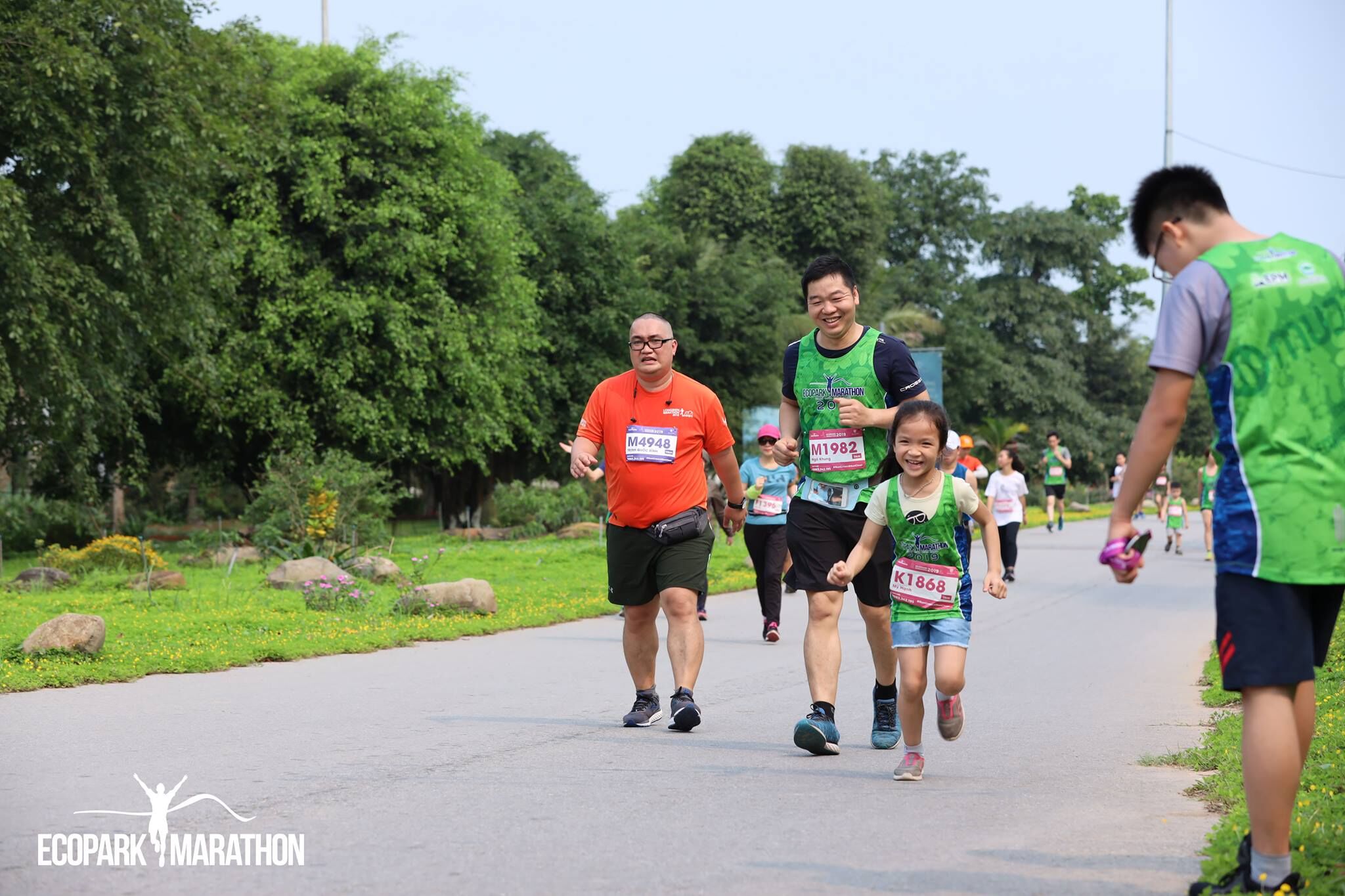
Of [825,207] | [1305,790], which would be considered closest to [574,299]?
[825,207]

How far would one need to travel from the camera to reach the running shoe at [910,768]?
6586 mm

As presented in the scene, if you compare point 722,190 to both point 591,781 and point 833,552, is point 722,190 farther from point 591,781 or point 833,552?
point 591,781

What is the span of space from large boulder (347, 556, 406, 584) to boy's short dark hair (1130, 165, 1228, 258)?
14.1 meters

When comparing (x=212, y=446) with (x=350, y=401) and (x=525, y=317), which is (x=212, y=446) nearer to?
(x=350, y=401)

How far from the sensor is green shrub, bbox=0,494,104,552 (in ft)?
95.5

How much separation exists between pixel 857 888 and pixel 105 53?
73.8 ft

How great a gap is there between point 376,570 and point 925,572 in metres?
12.5

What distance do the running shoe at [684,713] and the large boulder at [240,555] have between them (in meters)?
15.6

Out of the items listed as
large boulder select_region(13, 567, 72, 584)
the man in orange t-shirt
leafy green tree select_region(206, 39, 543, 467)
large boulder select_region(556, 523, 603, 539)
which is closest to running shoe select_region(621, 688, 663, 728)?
the man in orange t-shirt

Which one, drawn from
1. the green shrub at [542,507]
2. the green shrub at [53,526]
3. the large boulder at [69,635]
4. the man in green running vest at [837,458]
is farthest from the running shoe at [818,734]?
the green shrub at [542,507]

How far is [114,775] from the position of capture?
21.4ft

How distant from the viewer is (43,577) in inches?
730

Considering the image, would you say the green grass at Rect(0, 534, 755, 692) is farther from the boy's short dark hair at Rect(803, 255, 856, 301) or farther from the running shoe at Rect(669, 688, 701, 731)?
the boy's short dark hair at Rect(803, 255, 856, 301)

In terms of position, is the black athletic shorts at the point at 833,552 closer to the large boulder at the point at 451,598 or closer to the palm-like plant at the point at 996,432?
the large boulder at the point at 451,598
